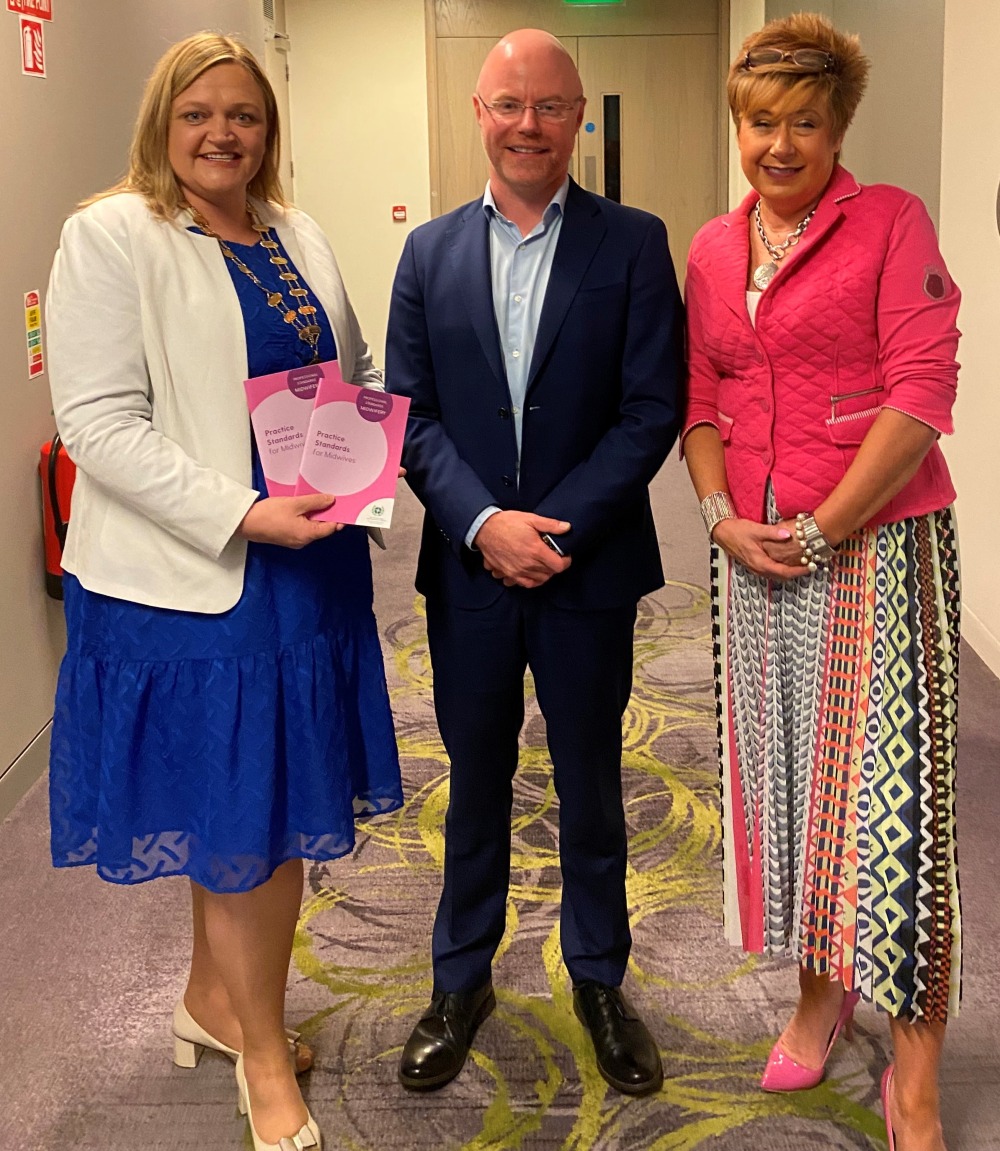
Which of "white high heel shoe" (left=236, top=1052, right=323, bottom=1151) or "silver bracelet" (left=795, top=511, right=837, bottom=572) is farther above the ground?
"silver bracelet" (left=795, top=511, right=837, bottom=572)

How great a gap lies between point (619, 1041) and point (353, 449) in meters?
1.13

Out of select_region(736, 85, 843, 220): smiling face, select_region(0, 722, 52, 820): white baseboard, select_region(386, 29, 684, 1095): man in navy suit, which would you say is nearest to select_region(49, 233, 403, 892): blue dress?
select_region(386, 29, 684, 1095): man in navy suit

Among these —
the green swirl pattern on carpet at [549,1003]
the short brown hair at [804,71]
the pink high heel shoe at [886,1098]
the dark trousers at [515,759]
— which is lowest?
the green swirl pattern on carpet at [549,1003]

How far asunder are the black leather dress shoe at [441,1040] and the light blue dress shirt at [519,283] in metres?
0.86

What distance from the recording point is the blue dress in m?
1.90

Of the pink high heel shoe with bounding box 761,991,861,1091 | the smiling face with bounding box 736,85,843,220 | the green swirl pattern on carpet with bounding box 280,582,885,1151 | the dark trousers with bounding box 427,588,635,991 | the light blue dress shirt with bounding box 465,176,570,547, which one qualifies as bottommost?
the green swirl pattern on carpet with bounding box 280,582,885,1151

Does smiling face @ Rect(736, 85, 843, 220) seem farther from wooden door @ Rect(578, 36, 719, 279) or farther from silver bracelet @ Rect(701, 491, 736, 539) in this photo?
wooden door @ Rect(578, 36, 719, 279)

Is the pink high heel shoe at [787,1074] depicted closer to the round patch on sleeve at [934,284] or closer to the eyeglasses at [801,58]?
the round patch on sleeve at [934,284]

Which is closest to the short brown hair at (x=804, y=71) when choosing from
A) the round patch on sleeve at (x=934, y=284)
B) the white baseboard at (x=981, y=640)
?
the round patch on sleeve at (x=934, y=284)

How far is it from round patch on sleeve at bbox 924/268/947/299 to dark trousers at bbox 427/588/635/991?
2.26 ft

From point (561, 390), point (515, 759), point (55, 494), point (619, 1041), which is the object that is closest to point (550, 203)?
point (561, 390)

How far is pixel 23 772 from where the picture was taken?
3.45 meters

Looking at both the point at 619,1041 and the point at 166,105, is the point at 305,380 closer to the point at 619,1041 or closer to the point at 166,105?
the point at 166,105

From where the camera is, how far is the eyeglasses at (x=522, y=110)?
198 cm
